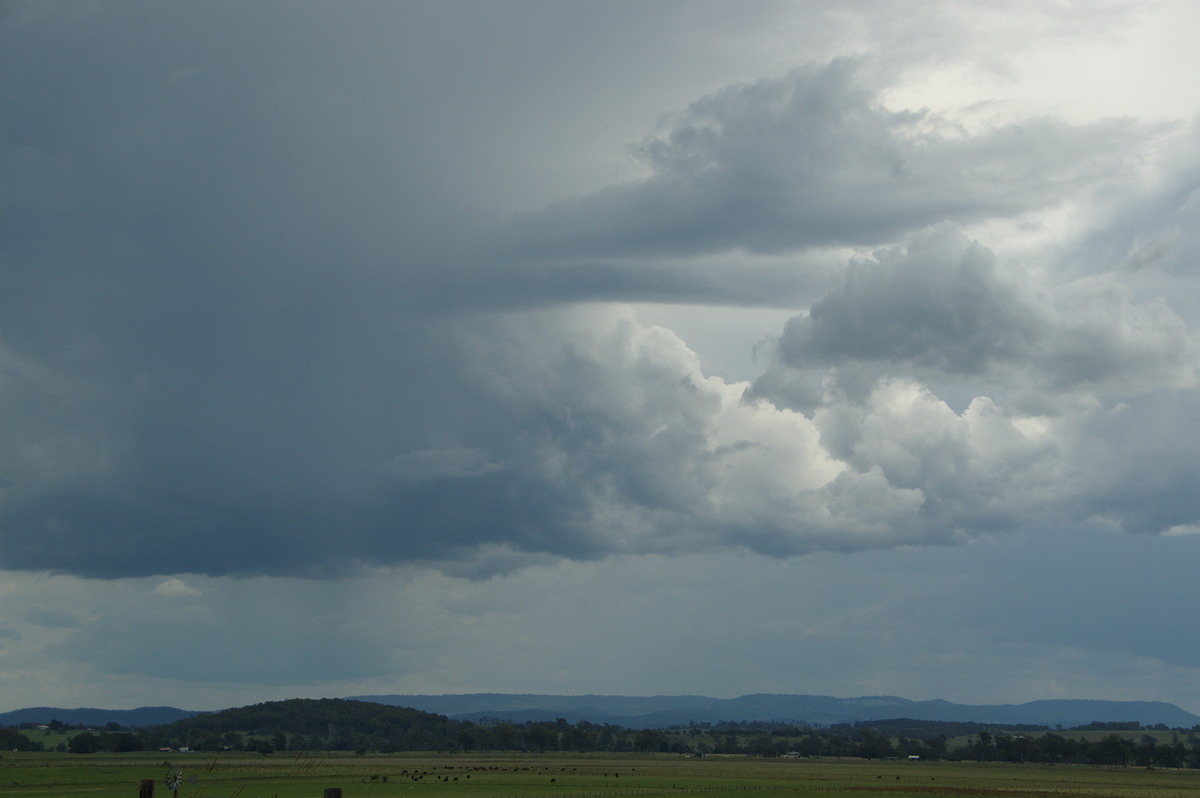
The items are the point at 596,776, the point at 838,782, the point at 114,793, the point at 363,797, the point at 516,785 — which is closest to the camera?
the point at 363,797

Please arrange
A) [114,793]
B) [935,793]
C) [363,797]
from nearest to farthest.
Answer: [363,797], [114,793], [935,793]

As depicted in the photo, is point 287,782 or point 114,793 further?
point 287,782

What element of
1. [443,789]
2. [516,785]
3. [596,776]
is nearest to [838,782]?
[596,776]

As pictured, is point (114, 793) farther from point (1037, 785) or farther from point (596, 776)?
point (1037, 785)

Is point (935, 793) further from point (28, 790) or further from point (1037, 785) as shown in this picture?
point (28, 790)

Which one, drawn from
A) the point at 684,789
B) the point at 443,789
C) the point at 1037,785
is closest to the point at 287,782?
the point at 443,789

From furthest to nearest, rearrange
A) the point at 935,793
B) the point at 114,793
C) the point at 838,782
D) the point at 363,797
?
the point at 838,782, the point at 935,793, the point at 114,793, the point at 363,797

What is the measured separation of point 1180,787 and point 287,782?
129m

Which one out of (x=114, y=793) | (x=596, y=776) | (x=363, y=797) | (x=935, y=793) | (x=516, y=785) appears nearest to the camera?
(x=363, y=797)

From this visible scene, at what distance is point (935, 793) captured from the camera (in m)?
134

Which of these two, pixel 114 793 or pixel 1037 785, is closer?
pixel 114 793

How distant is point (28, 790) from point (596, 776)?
80.7 meters

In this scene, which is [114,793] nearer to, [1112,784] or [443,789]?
[443,789]

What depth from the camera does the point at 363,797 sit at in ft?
374
